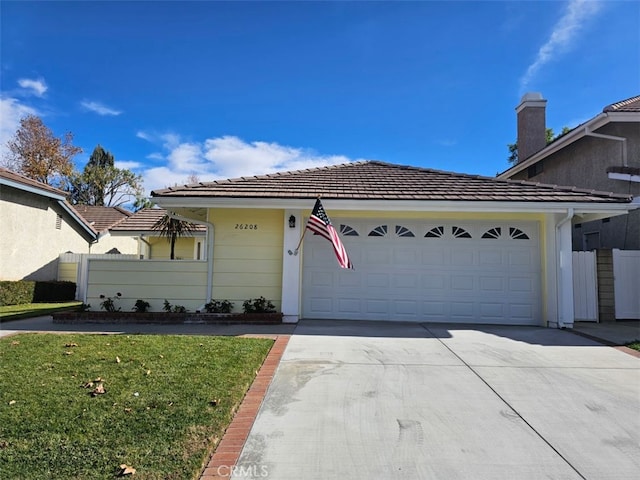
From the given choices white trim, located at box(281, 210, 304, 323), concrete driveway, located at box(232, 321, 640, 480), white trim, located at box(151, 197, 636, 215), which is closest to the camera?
concrete driveway, located at box(232, 321, 640, 480)

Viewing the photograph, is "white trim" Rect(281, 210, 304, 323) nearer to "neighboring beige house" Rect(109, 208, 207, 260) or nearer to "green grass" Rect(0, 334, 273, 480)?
"green grass" Rect(0, 334, 273, 480)

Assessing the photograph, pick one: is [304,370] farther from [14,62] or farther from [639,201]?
[14,62]

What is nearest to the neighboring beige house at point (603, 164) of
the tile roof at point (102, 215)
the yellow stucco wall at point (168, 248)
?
the yellow stucco wall at point (168, 248)

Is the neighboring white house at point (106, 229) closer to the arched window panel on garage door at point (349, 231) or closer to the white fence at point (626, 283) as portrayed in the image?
the arched window panel on garage door at point (349, 231)

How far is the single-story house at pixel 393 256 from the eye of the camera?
349 inches

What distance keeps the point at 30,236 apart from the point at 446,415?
57.6 feet

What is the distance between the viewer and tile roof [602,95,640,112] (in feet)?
36.4

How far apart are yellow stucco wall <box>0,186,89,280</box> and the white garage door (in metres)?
12.2

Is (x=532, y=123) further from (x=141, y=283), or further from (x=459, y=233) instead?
(x=141, y=283)

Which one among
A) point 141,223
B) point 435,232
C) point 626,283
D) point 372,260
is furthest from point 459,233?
point 141,223

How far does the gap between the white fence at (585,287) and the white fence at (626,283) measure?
0.69 meters

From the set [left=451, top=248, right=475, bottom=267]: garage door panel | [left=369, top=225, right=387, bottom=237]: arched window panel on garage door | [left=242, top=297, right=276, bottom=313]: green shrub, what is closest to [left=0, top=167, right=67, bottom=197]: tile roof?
[left=242, top=297, right=276, bottom=313]: green shrub

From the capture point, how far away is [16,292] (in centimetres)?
1377

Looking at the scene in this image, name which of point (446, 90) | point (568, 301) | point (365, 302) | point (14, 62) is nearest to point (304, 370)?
point (365, 302)
